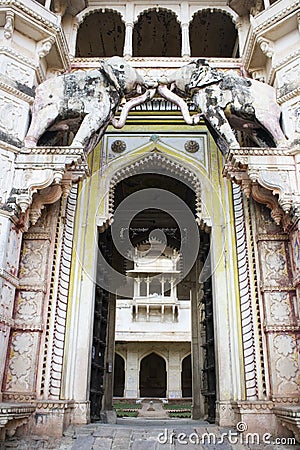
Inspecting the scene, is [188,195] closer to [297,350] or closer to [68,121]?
[68,121]

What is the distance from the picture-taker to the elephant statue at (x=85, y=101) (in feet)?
20.0

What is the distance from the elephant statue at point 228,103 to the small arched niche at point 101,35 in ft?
12.6

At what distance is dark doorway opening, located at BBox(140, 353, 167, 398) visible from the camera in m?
23.8

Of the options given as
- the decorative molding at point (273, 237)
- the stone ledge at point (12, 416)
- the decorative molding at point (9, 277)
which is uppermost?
the decorative molding at point (273, 237)

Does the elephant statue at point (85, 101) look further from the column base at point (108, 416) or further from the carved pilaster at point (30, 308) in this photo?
the column base at point (108, 416)

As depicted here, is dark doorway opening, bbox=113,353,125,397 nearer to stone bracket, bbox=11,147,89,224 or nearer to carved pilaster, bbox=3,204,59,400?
carved pilaster, bbox=3,204,59,400

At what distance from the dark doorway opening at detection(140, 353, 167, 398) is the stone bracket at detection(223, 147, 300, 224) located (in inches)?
766

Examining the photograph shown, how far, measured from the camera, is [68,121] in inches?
249

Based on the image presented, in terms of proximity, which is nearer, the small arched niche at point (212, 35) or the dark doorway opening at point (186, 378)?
the small arched niche at point (212, 35)

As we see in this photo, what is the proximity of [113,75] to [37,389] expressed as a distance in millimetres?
4689

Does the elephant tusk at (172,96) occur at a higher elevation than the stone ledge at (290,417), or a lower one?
higher

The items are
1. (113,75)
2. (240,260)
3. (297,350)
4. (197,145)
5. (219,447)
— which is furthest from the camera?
(197,145)

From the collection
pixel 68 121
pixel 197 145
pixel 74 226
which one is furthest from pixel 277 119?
pixel 74 226

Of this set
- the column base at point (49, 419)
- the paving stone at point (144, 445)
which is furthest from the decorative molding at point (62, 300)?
the paving stone at point (144, 445)
